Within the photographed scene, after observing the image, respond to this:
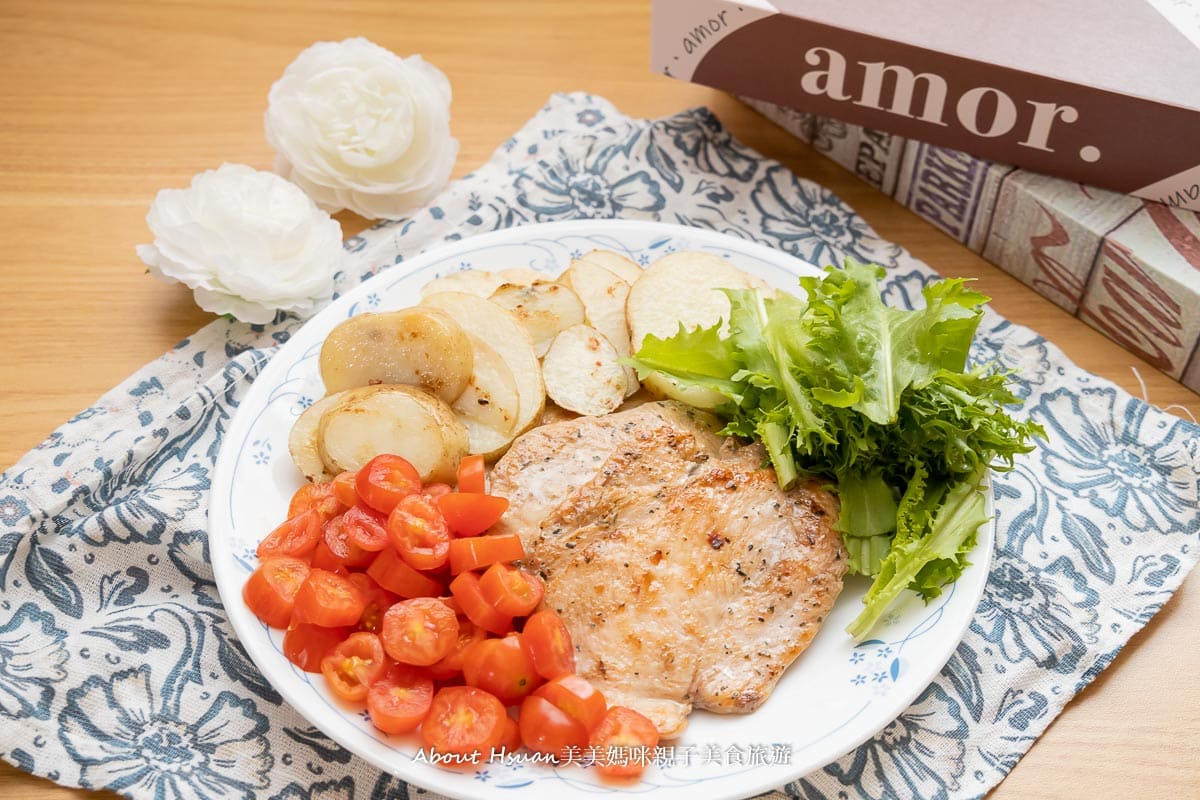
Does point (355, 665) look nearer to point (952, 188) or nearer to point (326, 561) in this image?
point (326, 561)

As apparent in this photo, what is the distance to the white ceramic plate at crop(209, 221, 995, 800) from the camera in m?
2.32

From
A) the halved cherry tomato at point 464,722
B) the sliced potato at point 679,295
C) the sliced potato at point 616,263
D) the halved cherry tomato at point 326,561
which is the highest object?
the sliced potato at point 679,295

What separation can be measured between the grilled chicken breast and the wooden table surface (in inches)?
27.7

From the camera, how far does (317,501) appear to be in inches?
108

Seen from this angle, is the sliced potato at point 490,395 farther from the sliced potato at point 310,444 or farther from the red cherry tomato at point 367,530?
the red cherry tomato at point 367,530

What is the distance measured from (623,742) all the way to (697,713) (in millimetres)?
251

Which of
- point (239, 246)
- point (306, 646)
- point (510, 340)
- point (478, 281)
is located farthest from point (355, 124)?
point (306, 646)

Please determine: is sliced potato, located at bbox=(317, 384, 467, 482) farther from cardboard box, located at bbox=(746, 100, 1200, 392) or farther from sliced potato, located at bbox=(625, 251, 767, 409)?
cardboard box, located at bbox=(746, 100, 1200, 392)

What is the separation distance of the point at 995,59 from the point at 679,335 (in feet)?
4.85

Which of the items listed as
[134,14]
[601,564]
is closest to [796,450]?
[601,564]

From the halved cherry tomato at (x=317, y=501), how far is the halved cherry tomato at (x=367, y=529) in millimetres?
98

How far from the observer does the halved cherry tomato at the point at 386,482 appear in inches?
100

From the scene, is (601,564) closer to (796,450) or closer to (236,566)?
(796,450)

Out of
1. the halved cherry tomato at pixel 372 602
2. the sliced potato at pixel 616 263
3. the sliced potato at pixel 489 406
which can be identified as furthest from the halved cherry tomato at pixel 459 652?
the sliced potato at pixel 616 263
